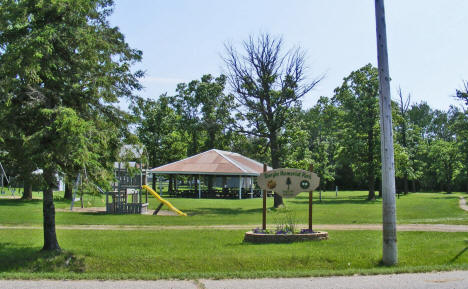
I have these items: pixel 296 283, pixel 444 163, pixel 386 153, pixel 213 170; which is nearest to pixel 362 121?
pixel 213 170

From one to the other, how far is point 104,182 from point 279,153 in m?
19.1

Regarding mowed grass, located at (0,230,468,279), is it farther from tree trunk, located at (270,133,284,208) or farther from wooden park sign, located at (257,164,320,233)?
tree trunk, located at (270,133,284,208)

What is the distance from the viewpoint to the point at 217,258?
33.5 feet

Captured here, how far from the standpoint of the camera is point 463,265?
9.52 meters

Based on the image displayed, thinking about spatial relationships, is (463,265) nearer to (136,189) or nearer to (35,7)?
(35,7)

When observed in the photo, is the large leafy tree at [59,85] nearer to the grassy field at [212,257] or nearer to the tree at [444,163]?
the grassy field at [212,257]

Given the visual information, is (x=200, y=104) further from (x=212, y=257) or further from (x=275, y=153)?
(x=212, y=257)

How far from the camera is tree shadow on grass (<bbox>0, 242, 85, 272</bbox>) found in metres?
10.1

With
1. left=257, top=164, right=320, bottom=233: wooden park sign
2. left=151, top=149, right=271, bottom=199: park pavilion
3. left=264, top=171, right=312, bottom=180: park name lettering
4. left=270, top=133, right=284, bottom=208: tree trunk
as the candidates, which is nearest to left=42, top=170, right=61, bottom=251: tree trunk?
left=257, top=164, right=320, bottom=233: wooden park sign

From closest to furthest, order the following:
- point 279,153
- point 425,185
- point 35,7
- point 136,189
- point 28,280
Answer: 1. point 28,280
2. point 35,7
3. point 136,189
4. point 279,153
5. point 425,185

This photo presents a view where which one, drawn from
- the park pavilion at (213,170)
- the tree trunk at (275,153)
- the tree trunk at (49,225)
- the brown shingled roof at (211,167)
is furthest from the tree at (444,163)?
the tree trunk at (49,225)

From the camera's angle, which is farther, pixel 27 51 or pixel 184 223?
pixel 184 223

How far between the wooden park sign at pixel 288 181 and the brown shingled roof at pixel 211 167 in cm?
2714

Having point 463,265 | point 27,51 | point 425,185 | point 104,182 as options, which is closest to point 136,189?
point 104,182
